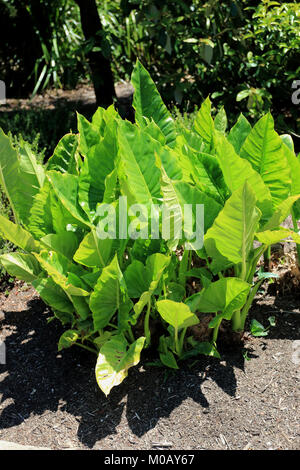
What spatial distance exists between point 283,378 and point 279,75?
9.45 ft

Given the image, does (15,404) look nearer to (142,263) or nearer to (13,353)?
(13,353)

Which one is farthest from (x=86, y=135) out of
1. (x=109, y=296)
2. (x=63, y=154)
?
(x=109, y=296)

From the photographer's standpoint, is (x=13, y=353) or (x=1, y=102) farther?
(x=1, y=102)

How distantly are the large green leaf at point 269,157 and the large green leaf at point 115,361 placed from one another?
729mm

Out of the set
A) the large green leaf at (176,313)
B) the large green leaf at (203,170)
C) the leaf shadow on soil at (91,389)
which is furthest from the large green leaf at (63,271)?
the large green leaf at (203,170)

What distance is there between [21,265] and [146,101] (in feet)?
2.71

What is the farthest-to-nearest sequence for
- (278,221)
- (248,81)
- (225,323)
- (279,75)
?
1. (248,81)
2. (279,75)
3. (225,323)
4. (278,221)

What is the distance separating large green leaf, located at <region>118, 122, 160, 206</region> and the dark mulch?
2.24 feet

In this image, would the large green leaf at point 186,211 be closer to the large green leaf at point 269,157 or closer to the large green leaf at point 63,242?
the large green leaf at point 269,157

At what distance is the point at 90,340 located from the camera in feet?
6.75

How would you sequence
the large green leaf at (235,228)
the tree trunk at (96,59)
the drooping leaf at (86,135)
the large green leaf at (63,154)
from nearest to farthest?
the large green leaf at (235,228) < the drooping leaf at (86,135) < the large green leaf at (63,154) < the tree trunk at (96,59)

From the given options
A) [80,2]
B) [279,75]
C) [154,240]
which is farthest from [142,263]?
[80,2]

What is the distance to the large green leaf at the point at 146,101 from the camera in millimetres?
2115

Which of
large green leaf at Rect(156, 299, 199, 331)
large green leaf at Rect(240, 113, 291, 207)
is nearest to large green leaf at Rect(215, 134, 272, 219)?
large green leaf at Rect(240, 113, 291, 207)
